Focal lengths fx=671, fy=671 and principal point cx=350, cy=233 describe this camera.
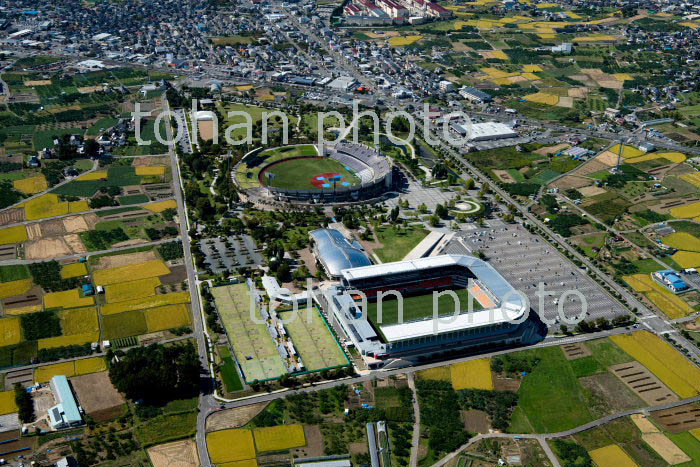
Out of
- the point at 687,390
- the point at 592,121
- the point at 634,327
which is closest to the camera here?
the point at 687,390

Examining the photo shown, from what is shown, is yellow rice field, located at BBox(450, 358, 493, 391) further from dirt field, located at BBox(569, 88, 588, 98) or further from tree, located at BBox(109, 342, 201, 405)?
dirt field, located at BBox(569, 88, 588, 98)

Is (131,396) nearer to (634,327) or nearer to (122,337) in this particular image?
(122,337)

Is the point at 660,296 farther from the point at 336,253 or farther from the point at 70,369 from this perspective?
the point at 70,369

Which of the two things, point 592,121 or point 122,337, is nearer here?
point 122,337

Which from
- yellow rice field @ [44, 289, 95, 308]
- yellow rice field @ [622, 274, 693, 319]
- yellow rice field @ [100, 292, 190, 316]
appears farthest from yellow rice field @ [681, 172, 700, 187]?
yellow rice field @ [44, 289, 95, 308]

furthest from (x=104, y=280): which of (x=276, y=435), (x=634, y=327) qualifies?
(x=634, y=327)

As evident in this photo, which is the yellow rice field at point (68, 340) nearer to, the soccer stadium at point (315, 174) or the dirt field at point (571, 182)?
the soccer stadium at point (315, 174)

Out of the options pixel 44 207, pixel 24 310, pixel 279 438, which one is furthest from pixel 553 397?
pixel 44 207

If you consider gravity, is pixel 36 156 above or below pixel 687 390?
above

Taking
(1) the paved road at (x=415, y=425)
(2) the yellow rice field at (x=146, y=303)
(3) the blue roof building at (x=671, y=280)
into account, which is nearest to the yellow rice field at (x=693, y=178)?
(3) the blue roof building at (x=671, y=280)
